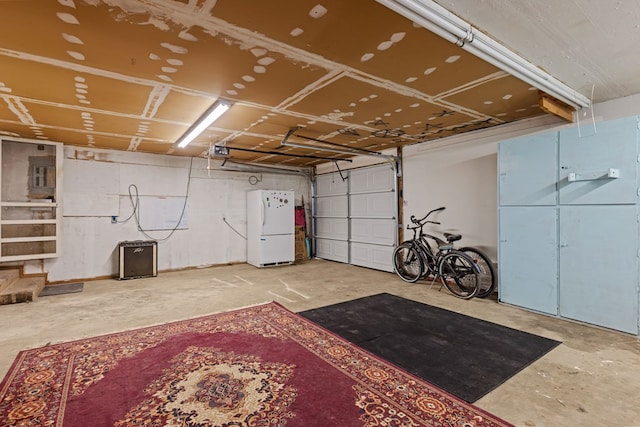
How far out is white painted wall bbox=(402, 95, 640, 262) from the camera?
4450mm

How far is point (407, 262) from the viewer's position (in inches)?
213

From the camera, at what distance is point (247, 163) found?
7.39 m

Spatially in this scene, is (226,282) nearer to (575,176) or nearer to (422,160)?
(422,160)

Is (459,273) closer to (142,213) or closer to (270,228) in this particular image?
(270,228)

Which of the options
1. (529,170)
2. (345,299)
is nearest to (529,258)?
(529,170)

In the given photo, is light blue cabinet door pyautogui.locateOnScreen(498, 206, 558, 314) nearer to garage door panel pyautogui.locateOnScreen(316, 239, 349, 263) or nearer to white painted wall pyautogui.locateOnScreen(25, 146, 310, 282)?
garage door panel pyautogui.locateOnScreen(316, 239, 349, 263)

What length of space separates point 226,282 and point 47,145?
3.89 meters

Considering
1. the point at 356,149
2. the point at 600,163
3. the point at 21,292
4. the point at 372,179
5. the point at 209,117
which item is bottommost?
the point at 21,292

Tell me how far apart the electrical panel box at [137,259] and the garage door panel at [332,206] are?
404 centimetres

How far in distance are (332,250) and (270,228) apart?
179 centimetres

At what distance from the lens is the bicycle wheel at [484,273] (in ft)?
14.1

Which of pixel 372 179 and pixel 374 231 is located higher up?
pixel 372 179

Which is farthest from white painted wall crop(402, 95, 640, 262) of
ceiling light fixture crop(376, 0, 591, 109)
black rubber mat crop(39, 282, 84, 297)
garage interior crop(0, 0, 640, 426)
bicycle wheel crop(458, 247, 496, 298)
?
black rubber mat crop(39, 282, 84, 297)

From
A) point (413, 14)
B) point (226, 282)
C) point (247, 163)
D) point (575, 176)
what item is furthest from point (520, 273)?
point (247, 163)
